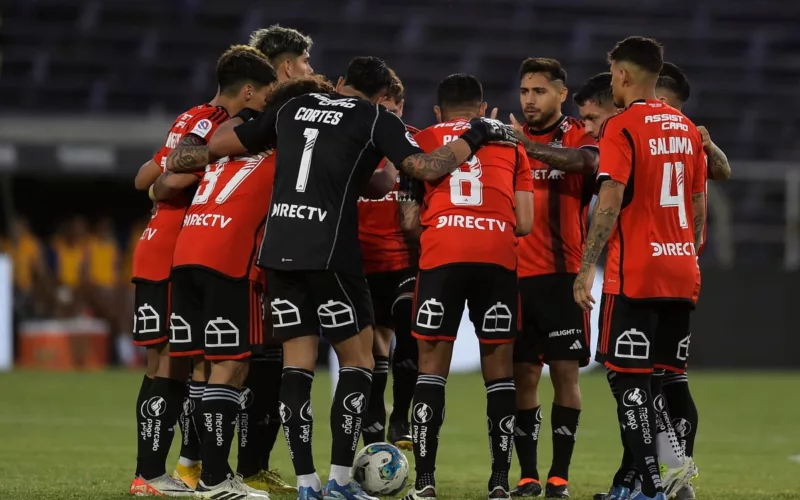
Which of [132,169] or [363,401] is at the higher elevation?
[132,169]

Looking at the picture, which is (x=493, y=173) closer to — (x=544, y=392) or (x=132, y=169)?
(x=544, y=392)

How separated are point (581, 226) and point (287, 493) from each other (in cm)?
240

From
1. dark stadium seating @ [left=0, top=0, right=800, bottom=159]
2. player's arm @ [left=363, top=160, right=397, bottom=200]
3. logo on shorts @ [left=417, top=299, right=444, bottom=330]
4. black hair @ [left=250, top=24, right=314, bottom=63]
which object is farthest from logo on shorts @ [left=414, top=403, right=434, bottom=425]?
dark stadium seating @ [left=0, top=0, right=800, bottom=159]

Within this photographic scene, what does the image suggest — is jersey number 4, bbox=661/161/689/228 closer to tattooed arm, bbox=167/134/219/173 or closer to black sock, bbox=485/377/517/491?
black sock, bbox=485/377/517/491

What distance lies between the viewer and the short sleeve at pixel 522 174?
266 inches

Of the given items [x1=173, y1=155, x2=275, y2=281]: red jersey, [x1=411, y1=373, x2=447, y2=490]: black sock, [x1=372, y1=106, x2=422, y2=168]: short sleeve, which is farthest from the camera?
[x1=173, y1=155, x2=275, y2=281]: red jersey

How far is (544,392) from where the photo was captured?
47.1ft

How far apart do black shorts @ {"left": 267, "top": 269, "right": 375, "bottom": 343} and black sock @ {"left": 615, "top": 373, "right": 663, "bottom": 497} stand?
1.39 metres

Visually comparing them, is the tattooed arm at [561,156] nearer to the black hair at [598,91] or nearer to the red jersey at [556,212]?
the red jersey at [556,212]

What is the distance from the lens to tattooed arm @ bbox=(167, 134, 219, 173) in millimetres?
6602

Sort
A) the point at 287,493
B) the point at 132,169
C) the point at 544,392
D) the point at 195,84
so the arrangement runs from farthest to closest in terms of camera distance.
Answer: the point at 195,84 → the point at 132,169 → the point at 544,392 → the point at 287,493


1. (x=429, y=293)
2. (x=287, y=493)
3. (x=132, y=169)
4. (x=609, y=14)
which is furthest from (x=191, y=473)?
(x=609, y=14)

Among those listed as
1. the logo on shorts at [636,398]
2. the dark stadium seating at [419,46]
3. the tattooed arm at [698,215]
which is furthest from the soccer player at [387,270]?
the dark stadium seating at [419,46]

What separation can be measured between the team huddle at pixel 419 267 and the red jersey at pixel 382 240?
0.84 metres
